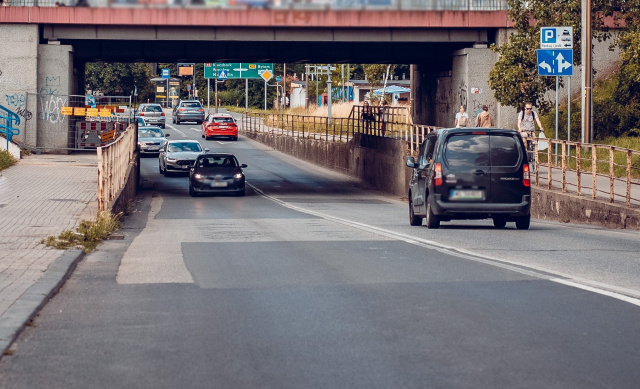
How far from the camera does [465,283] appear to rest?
10430 millimetres

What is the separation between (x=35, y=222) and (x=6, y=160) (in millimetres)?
16536

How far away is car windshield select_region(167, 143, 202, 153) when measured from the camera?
1654 inches

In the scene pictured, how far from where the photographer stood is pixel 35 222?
17.3m

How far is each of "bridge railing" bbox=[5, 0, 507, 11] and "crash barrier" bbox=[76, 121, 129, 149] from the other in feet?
14.7

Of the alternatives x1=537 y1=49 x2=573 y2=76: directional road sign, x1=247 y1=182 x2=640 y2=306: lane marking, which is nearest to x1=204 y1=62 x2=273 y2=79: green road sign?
x1=537 y1=49 x2=573 y2=76: directional road sign

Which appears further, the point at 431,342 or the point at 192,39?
the point at 192,39

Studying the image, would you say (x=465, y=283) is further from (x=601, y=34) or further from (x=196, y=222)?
(x=601, y=34)

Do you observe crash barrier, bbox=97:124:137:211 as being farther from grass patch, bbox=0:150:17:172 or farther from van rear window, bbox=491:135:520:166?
grass patch, bbox=0:150:17:172

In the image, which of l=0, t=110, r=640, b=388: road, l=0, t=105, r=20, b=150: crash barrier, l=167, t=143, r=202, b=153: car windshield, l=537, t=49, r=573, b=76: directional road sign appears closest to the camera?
l=0, t=110, r=640, b=388: road

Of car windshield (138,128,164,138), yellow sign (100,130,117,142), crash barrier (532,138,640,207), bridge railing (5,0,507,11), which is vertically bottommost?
crash barrier (532,138,640,207)

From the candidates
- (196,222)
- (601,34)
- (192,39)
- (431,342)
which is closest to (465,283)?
(431,342)

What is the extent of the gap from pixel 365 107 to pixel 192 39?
28.9 ft

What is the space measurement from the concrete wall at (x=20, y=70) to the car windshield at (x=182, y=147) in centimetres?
613

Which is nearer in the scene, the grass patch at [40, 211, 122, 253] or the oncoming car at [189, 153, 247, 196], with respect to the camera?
the grass patch at [40, 211, 122, 253]
